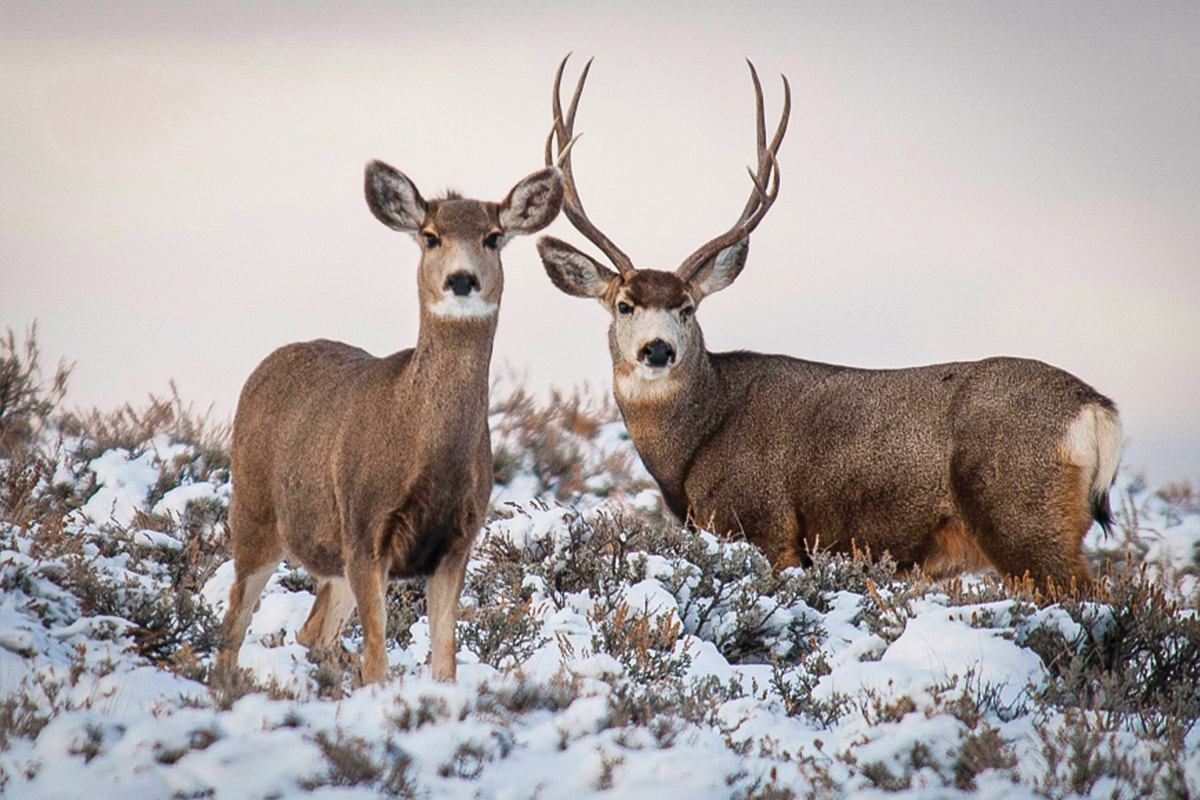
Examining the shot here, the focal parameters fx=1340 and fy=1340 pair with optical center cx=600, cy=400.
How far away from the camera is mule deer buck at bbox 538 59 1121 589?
26.0ft

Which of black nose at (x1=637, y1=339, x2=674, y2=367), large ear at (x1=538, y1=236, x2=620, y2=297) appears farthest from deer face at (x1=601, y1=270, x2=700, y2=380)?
large ear at (x1=538, y1=236, x2=620, y2=297)

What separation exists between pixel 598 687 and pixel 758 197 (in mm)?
5860

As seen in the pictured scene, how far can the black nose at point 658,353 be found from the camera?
8.81 meters

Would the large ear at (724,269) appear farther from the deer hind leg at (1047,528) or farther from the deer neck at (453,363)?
the deer neck at (453,363)

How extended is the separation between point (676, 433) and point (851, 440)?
129 cm

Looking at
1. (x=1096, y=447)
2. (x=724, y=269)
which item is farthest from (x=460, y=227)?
(x=724, y=269)

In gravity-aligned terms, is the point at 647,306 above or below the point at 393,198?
below

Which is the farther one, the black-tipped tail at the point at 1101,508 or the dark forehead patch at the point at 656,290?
the dark forehead patch at the point at 656,290

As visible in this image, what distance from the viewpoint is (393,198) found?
20.3 ft

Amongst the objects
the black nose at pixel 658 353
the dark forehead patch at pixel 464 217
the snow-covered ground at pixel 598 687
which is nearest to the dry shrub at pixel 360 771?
the snow-covered ground at pixel 598 687

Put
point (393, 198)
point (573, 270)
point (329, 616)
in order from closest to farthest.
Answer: point (393, 198) → point (329, 616) → point (573, 270)

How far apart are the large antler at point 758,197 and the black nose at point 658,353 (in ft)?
3.13

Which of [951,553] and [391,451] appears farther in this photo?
[951,553]

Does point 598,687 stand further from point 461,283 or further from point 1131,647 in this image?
point 1131,647
